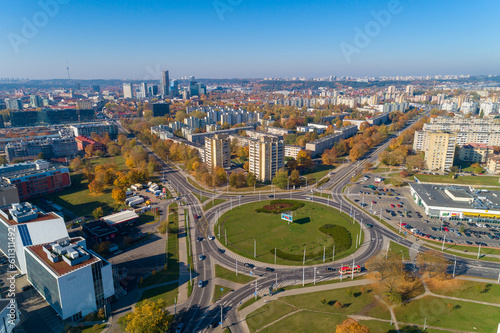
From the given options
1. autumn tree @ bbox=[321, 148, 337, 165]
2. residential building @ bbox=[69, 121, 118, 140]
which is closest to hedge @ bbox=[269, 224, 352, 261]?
autumn tree @ bbox=[321, 148, 337, 165]

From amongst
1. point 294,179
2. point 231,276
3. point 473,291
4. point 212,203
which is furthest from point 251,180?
point 473,291

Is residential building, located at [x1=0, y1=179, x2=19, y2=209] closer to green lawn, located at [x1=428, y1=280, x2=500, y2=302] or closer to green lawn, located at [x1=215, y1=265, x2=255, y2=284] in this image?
green lawn, located at [x1=215, y1=265, x2=255, y2=284]

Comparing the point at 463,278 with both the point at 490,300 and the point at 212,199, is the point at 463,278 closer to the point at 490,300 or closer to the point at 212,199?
the point at 490,300

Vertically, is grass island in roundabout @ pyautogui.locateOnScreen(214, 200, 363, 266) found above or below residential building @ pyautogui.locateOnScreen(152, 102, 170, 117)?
below

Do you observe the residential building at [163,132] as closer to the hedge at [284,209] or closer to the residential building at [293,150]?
the residential building at [293,150]

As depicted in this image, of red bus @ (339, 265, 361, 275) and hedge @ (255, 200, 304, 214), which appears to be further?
hedge @ (255, 200, 304, 214)

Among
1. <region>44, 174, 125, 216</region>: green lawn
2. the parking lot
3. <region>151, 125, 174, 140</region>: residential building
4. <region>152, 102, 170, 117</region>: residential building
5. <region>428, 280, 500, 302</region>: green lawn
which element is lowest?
<region>428, 280, 500, 302</region>: green lawn

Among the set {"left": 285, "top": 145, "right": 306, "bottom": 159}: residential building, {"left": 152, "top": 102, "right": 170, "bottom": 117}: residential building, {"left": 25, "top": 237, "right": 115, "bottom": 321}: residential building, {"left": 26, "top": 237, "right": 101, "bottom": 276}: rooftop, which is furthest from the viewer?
{"left": 152, "top": 102, "right": 170, "bottom": 117}: residential building
